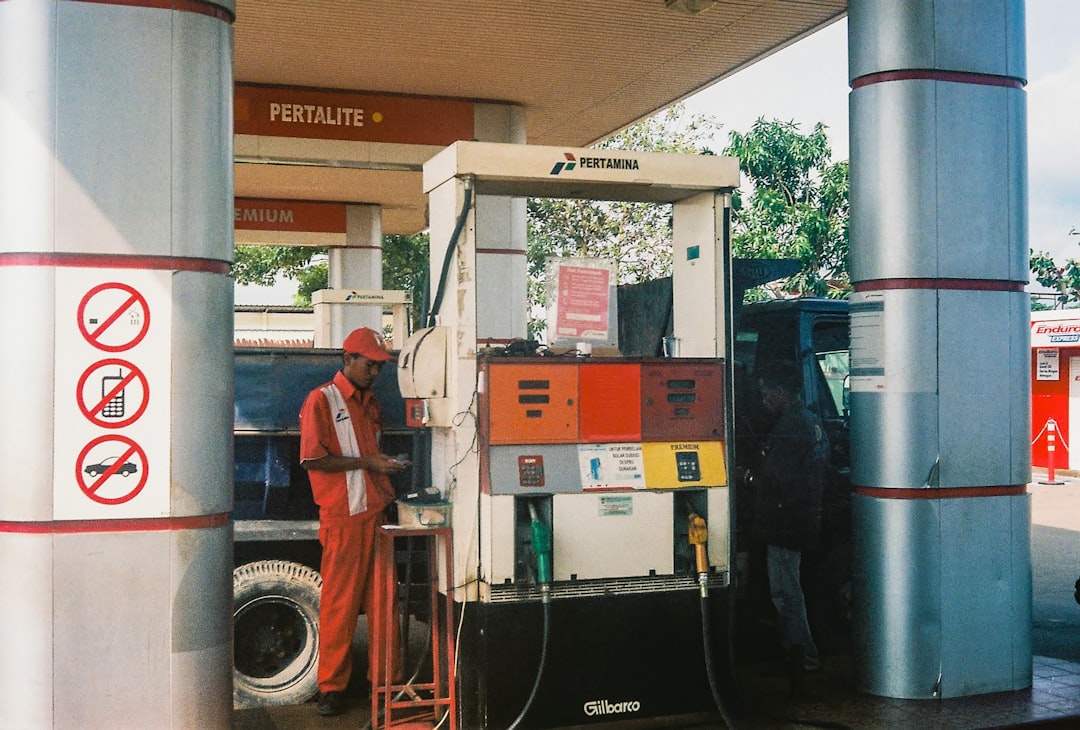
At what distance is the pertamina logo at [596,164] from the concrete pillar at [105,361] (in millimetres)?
1763

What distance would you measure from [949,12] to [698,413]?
280 centimetres

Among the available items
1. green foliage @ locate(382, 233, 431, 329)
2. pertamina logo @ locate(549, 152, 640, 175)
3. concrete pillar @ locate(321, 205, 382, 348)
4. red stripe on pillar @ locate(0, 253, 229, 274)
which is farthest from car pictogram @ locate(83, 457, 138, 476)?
green foliage @ locate(382, 233, 431, 329)

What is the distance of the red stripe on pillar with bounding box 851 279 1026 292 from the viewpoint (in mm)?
6867

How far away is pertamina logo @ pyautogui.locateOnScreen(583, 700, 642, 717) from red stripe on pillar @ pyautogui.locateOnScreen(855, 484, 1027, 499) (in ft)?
6.40

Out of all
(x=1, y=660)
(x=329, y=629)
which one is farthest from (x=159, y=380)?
(x=329, y=629)

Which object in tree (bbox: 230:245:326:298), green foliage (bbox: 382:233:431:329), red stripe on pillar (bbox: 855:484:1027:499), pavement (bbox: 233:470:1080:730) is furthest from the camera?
tree (bbox: 230:245:326:298)

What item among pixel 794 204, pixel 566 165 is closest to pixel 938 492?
pixel 566 165

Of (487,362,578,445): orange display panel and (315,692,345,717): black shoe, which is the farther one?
(315,692,345,717): black shoe

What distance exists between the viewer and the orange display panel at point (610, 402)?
6059 mm

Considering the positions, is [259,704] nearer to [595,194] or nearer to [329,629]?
[329,629]

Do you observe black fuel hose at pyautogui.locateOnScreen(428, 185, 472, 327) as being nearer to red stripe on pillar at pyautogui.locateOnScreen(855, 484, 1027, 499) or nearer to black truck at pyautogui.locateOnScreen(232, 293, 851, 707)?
black truck at pyautogui.locateOnScreen(232, 293, 851, 707)

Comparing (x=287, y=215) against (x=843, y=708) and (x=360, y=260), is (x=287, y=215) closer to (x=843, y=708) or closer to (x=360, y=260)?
(x=360, y=260)

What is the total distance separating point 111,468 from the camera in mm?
5078

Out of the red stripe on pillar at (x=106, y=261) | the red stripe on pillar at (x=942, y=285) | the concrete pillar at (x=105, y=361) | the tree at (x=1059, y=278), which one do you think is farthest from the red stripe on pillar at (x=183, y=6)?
the tree at (x=1059, y=278)
